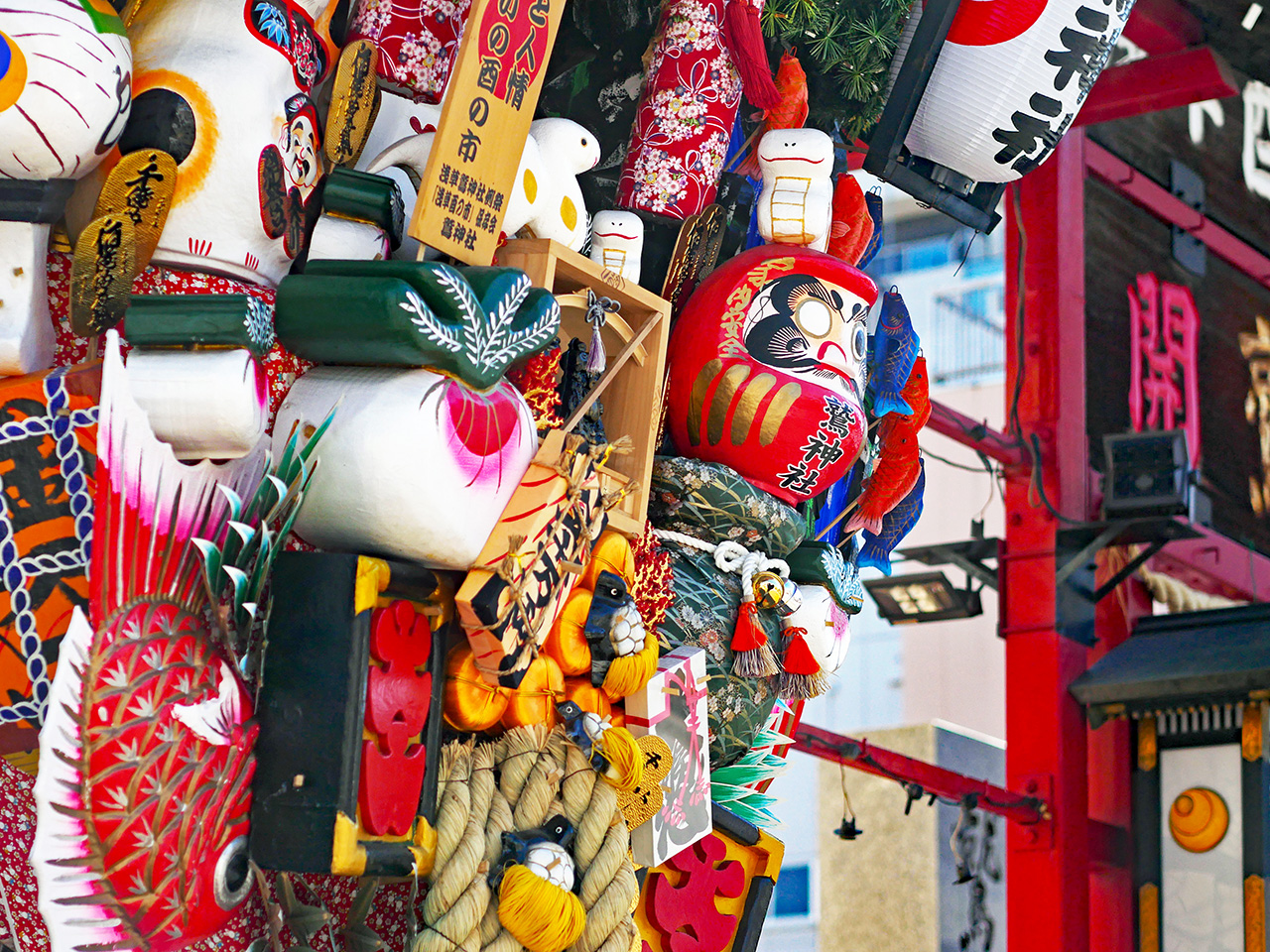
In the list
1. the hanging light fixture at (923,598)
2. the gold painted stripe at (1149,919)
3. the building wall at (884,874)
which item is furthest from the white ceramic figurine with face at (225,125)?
the building wall at (884,874)

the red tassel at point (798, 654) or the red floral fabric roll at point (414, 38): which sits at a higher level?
the red floral fabric roll at point (414, 38)

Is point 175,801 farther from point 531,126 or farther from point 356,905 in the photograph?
point 531,126

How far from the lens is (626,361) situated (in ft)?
8.17

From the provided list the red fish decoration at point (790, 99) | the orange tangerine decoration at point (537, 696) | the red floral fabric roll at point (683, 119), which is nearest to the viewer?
the orange tangerine decoration at point (537, 696)

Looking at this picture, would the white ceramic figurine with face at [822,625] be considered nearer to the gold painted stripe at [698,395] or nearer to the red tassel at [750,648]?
the red tassel at [750,648]

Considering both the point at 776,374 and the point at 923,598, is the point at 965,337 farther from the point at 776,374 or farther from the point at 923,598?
the point at 776,374

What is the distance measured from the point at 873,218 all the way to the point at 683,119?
1.70 feet

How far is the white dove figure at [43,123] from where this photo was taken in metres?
1.78

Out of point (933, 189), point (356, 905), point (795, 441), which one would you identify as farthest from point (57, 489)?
point (933, 189)

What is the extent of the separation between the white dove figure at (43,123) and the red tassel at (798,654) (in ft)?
4.01

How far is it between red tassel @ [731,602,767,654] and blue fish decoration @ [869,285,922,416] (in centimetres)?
60

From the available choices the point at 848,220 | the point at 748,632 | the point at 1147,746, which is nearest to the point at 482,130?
the point at 748,632

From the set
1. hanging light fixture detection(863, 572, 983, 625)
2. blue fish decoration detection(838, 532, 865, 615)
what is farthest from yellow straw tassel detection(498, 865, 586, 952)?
hanging light fixture detection(863, 572, 983, 625)

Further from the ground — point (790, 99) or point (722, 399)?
point (790, 99)
